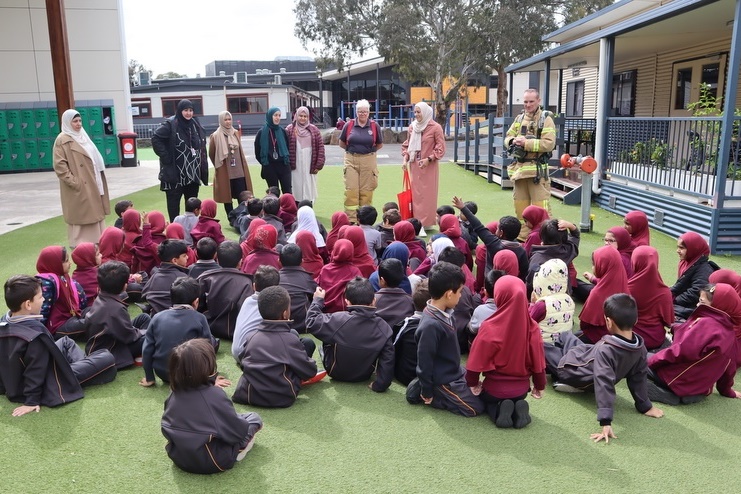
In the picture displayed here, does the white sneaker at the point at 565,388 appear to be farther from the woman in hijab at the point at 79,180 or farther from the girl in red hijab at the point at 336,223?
the woman in hijab at the point at 79,180

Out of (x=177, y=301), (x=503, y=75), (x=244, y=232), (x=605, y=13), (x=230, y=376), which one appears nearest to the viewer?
(x=177, y=301)

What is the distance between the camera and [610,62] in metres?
10.1

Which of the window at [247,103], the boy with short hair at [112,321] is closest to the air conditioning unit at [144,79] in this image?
the window at [247,103]

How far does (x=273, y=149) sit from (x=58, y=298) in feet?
15.8

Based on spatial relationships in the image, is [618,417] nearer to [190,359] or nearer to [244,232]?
[190,359]

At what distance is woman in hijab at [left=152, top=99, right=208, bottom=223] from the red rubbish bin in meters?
12.2

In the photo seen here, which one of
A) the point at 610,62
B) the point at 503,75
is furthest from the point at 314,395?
the point at 503,75

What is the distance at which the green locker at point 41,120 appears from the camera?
58.2ft

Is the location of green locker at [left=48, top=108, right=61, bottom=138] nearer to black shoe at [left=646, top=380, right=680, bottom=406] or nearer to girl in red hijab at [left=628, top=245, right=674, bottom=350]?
girl in red hijab at [left=628, top=245, right=674, bottom=350]

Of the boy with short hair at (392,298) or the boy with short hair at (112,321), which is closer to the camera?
the boy with short hair at (112,321)

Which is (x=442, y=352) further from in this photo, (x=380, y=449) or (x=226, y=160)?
(x=226, y=160)

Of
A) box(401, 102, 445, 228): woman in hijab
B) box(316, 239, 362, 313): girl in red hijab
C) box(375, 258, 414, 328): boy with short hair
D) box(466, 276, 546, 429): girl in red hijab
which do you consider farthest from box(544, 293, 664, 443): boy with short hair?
box(401, 102, 445, 228): woman in hijab

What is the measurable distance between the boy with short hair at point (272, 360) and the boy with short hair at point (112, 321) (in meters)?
1.02

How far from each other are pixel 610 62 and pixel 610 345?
26.2 ft
